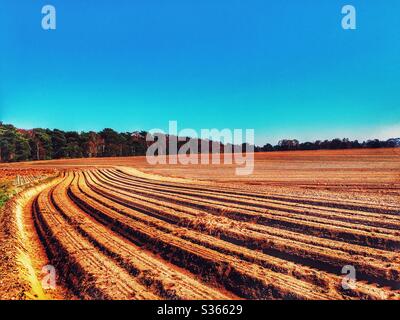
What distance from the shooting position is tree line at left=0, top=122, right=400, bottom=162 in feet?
219

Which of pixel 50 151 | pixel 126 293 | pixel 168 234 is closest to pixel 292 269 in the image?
pixel 126 293

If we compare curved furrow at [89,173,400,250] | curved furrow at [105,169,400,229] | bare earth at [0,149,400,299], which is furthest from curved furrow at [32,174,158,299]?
curved furrow at [105,169,400,229]

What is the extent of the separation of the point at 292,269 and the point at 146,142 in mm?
94175

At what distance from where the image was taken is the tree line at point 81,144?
66812 millimetres

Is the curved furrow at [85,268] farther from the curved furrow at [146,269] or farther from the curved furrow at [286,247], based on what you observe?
the curved furrow at [286,247]

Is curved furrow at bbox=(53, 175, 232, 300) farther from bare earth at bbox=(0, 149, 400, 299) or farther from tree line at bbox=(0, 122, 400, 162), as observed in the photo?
tree line at bbox=(0, 122, 400, 162)

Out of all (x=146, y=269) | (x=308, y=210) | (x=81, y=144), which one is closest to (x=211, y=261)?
(x=146, y=269)

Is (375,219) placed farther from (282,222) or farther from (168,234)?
(168,234)

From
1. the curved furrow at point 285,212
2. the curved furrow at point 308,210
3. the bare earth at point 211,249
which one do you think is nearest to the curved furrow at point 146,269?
the bare earth at point 211,249

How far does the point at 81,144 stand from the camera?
8400cm

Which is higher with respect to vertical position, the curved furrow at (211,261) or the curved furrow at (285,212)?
the curved furrow at (285,212)

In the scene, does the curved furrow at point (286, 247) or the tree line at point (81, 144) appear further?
the tree line at point (81, 144)

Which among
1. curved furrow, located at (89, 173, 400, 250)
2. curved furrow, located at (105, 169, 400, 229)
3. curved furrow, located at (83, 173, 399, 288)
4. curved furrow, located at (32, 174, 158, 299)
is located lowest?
curved furrow, located at (32, 174, 158, 299)

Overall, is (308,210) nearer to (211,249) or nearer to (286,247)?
(286,247)
